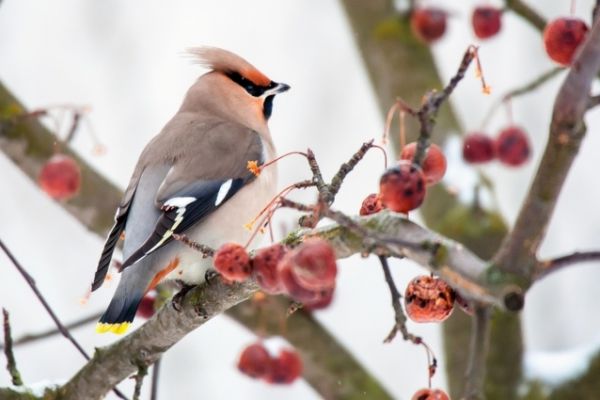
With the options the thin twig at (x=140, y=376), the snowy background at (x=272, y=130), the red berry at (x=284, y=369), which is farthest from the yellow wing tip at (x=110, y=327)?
the snowy background at (x=272, y=130)

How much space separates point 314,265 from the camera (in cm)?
178

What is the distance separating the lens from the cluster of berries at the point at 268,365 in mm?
3611

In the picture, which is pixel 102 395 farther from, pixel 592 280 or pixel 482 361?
pixel 592 280

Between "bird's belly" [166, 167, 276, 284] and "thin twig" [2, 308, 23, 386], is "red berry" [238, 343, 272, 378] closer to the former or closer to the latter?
"bird's belly" [166, 167, 276, 284]

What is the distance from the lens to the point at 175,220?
324cm

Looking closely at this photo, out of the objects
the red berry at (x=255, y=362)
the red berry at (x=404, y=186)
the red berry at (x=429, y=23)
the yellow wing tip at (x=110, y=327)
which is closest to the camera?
the red berry at (x=404, y=186)

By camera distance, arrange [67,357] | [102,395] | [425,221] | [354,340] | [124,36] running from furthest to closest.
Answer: [124,36]
[354,340]
[67,357]
[425,221]
[102,395]

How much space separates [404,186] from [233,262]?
428 millimetres

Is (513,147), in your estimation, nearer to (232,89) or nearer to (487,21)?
(487,21)

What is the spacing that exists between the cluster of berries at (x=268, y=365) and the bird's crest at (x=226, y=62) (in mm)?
1169

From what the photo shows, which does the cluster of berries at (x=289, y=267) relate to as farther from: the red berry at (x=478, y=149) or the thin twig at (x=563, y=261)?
the red berry at (x=478, y=149)

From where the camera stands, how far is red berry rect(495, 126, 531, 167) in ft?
12.7

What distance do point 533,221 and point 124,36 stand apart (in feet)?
32.1

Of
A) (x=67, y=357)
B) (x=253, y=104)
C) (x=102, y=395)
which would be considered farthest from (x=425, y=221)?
(x=67, y=357)
